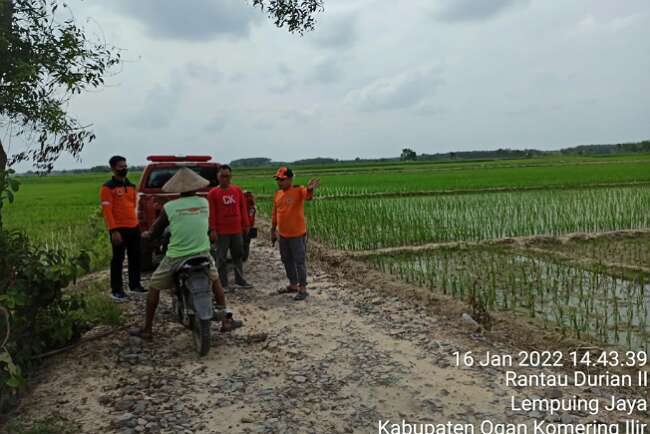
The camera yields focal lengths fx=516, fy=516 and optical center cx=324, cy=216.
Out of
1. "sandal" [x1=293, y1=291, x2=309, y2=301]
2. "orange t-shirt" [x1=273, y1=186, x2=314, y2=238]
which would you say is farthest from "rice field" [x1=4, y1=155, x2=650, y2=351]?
"orange t-shirt" [x1=273, y1=186, x2=314, y2=238]

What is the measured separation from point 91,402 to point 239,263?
142 inches

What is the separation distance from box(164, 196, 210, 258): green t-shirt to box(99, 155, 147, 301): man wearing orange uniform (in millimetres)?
1906

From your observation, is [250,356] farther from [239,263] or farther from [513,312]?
[513,312]

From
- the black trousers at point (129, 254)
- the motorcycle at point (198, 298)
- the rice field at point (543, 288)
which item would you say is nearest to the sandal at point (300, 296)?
the motorcycle at point (198, 298)

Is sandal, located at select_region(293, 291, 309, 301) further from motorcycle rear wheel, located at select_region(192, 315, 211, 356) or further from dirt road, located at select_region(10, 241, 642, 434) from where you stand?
motorcycle rear wheel, located at select_region(192, 315, 211, 356)

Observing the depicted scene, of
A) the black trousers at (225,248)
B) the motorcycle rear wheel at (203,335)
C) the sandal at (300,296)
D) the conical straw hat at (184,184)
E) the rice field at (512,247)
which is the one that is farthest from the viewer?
the black trousers at (225,248)

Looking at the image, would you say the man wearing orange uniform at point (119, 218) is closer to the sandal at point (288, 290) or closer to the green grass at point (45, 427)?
the sandal at point (288, 290)

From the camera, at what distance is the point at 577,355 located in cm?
471

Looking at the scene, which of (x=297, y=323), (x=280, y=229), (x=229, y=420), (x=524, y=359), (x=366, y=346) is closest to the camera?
(x=229, y=420)

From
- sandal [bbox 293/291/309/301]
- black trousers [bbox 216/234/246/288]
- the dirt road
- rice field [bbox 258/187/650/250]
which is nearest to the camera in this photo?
the dirt road

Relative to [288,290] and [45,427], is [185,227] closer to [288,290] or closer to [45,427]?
[45,427]

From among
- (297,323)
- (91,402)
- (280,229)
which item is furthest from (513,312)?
(91,402)

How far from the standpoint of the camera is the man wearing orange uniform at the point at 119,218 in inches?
251

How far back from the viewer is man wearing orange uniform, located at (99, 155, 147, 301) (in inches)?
251
